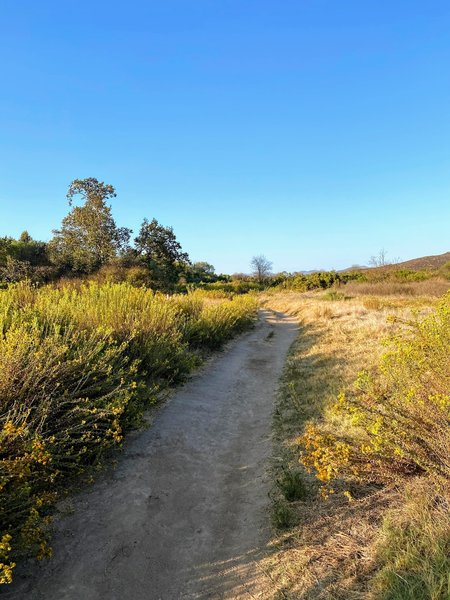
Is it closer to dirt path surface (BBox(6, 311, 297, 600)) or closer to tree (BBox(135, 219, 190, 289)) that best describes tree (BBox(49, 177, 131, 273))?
tree (BBox(135, 219, 190, 289))

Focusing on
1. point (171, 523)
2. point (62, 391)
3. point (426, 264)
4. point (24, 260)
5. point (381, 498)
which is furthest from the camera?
point (426, 264)

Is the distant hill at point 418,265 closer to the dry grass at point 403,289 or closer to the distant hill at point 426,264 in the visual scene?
the distant hill at point 426,264

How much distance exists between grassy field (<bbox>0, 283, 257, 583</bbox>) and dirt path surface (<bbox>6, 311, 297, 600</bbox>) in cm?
26

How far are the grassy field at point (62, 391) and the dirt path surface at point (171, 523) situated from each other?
0.85ft

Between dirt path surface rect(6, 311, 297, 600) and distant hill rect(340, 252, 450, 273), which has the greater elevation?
distant hill rect(340, 252, 450, 273)

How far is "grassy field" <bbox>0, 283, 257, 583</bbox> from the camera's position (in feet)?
8.76

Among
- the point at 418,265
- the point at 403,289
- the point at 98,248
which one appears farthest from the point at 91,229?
the point at 418,265

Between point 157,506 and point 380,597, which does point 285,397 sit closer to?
point 157,506

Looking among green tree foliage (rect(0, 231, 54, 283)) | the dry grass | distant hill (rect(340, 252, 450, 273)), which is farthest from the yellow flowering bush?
distant hill (rect(340, 252, 450, 273))

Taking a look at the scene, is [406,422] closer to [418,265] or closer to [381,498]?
[381,498]

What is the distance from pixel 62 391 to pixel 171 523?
174 cm

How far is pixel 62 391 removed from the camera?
3.88 m

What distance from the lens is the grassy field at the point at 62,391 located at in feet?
8.76

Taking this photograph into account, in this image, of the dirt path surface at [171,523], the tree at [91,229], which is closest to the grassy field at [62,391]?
the dirt path surface at [171,523]
